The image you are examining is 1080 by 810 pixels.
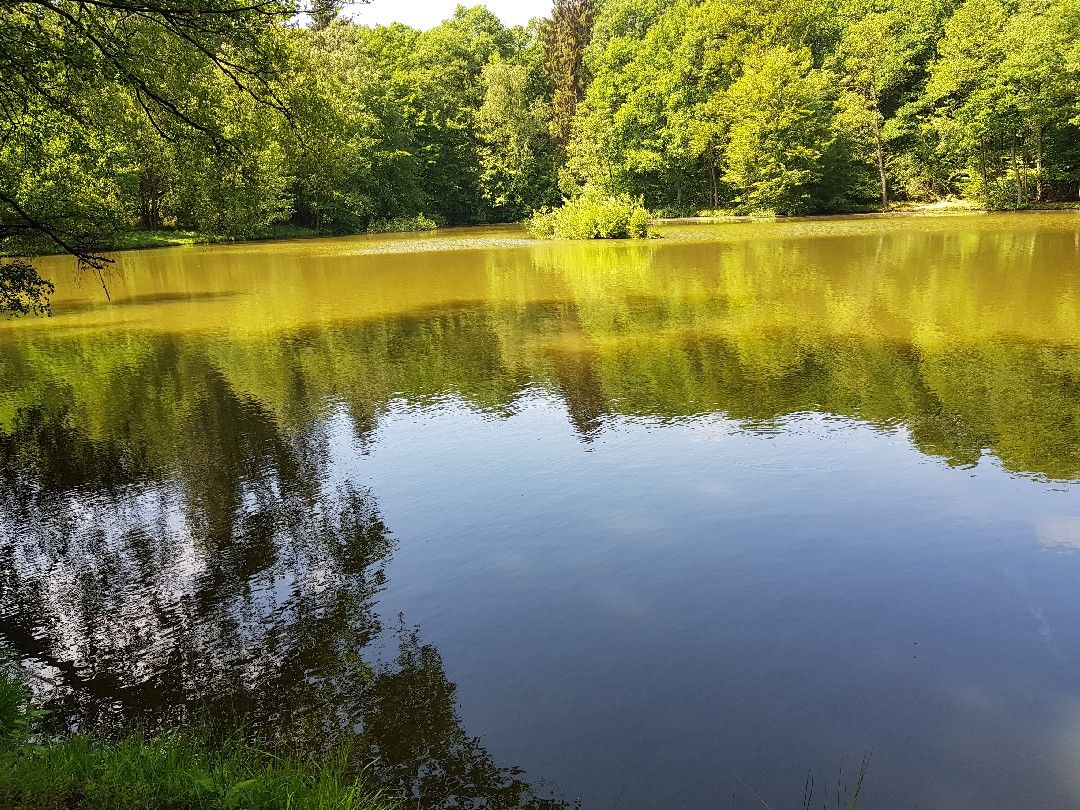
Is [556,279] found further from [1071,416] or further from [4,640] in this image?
[4,640]

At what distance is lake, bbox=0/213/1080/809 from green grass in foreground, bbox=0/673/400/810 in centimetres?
36

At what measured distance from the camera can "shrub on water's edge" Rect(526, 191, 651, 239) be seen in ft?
119

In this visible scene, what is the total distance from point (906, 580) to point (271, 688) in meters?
4.14

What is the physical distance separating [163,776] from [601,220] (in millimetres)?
34865

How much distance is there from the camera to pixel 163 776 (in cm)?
327

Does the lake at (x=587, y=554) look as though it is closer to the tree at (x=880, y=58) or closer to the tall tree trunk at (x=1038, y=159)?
the tall tree trunk at (x=1038, y=159)

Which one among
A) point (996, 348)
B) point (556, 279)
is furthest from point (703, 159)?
point (996, 348)

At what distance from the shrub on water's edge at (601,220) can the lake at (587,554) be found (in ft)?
73.8

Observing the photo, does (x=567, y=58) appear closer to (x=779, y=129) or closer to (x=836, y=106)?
(x=779, y=129)

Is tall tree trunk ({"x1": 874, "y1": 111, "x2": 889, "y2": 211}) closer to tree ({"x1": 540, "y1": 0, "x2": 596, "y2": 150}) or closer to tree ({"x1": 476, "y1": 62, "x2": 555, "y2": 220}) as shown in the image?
tree ({"x1": 540, "y1": 0, "x2": 596, "y2": 150})

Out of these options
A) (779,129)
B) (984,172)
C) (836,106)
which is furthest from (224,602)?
(836,106)

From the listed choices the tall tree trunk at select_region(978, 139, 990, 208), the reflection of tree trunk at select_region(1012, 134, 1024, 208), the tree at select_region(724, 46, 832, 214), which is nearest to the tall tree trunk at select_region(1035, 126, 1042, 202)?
the reflection of tree trunk at select_region(1012, 134, 1024, 208)

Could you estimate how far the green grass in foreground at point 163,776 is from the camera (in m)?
3.00

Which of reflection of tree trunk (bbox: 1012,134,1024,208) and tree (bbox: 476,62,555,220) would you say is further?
tree (bbox: 476,62,555,220)
